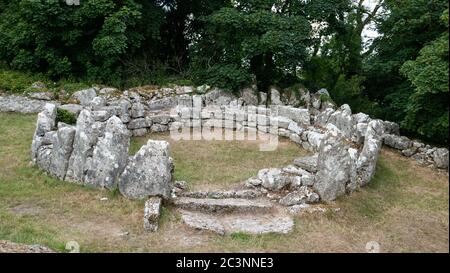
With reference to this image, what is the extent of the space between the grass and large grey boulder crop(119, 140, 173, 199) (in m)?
0.28

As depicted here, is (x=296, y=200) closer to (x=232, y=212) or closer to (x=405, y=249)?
(x=232, y=212)

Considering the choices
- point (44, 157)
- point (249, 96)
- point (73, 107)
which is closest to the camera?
point (44, 157)

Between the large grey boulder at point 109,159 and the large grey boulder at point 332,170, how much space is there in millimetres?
4656

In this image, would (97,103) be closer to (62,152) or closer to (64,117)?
(64,117)

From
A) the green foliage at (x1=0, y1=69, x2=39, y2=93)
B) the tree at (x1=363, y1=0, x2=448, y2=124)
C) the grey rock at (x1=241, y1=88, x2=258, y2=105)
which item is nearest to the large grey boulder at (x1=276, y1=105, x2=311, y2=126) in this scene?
the grey rock at (x1=241, y1=88, x2=258, y2=105)

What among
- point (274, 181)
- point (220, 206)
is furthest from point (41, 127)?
point (274, 181)

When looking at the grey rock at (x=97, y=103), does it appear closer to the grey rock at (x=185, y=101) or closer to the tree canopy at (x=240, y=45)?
the tree canopy at (x=240, y=45)

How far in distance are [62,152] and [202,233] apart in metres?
4.87

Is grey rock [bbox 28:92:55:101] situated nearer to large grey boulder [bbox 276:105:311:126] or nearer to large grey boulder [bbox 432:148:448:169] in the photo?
large grey boulder [bbox 276:105:311:126]

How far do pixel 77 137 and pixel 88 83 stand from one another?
8.64 m

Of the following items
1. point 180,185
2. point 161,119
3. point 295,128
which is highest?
point 161,119

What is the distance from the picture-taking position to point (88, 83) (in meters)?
20.4

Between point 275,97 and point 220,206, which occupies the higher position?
point 275,97

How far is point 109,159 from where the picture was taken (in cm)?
1155
